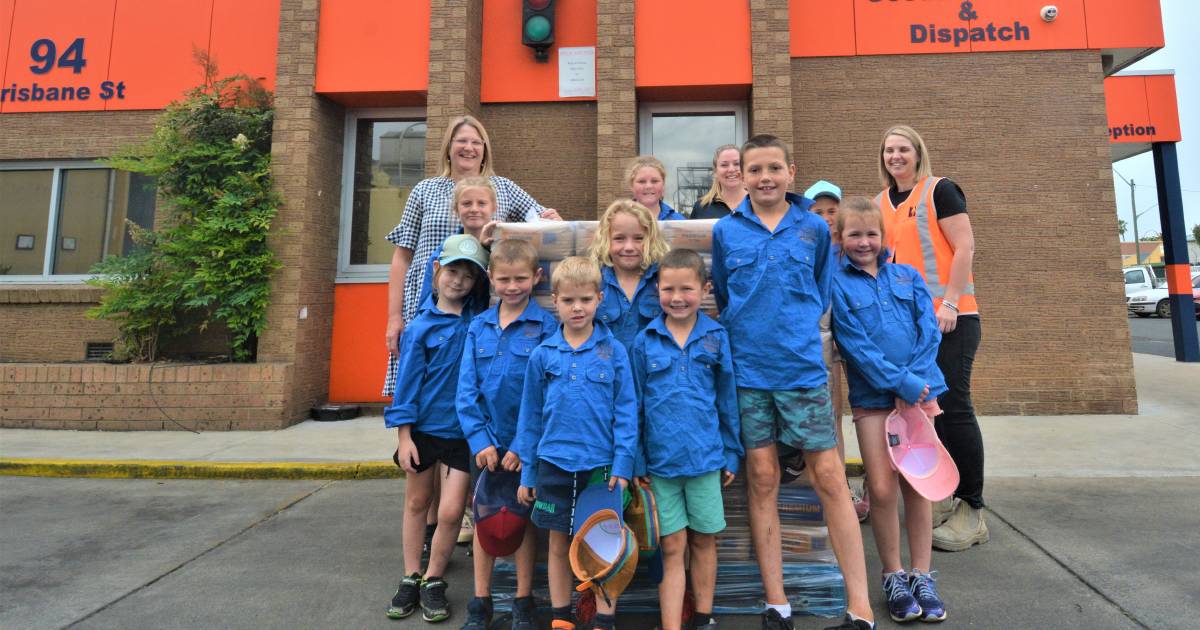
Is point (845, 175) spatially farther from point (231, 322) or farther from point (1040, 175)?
point (231, 322)

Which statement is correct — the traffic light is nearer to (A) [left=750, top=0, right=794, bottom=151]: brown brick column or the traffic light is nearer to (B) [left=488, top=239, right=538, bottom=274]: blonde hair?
(A) [left=750, top=0, right=794, bottom=151]: brown brick column

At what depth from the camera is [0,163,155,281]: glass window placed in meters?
7.76

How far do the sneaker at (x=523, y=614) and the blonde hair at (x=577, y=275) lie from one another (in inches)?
48.0

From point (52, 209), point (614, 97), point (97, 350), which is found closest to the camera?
point (614, 97)

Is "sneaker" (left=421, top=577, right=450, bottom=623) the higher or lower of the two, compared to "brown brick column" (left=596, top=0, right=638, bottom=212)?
lower

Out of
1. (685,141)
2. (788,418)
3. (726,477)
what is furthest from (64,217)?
(788,418)

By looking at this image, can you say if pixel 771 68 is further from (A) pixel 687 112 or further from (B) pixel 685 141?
(B) pixel 685 141

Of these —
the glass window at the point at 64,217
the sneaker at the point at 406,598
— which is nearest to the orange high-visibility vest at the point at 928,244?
the sneaker at the point at 406,598

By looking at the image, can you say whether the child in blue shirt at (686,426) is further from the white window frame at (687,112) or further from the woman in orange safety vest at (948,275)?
the white window frame at (687,112)

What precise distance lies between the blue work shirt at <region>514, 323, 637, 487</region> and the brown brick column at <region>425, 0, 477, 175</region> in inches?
188

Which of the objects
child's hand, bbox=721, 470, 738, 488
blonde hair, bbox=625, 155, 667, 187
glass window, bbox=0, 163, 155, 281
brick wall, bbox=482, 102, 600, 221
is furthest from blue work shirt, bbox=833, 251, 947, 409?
glass window, bbox=0, 163, 155, 281

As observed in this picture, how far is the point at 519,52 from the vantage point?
7.05 m

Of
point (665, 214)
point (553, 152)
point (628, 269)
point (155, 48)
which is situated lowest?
point (628, 269)

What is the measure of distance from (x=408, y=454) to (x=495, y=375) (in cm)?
54
